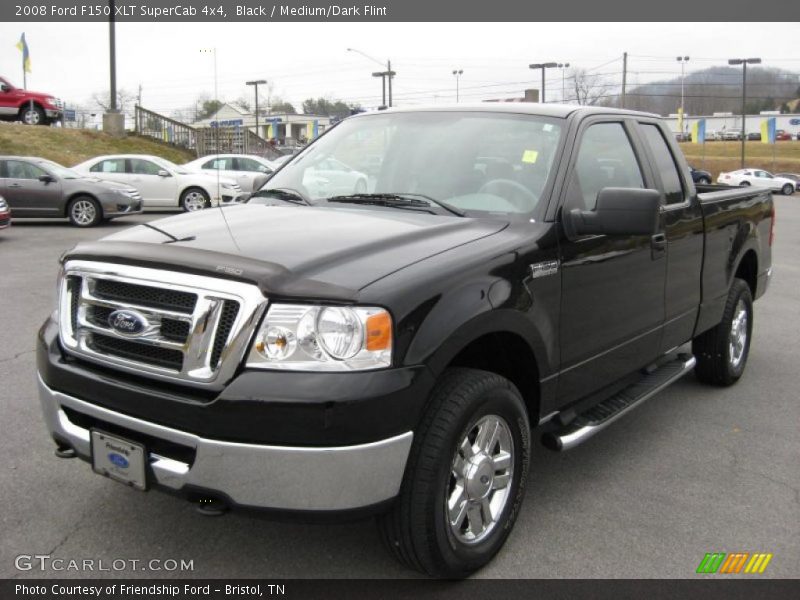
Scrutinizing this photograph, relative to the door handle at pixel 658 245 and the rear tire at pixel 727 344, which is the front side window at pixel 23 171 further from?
the door handle at pixel 658 245

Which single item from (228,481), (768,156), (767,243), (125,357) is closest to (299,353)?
(228,481)

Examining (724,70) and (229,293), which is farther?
(724,70)

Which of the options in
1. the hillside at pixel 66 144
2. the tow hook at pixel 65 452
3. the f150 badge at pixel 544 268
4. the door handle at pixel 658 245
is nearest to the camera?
the tow hook at pixel 65 452

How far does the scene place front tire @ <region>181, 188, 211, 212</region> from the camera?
19984mm

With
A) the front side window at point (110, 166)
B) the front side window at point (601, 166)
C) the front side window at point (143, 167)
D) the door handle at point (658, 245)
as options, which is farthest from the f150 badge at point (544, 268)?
the front side window at point (110, 166)

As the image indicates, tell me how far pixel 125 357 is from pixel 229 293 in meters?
0.56

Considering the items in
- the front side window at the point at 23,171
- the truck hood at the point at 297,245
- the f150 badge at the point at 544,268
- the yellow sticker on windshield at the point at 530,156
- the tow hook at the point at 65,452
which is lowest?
the tow hook at the point at 65,452

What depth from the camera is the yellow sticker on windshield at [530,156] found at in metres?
3.86

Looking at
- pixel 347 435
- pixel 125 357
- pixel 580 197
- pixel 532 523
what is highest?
pixel 580 197

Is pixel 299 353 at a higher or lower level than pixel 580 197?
lower

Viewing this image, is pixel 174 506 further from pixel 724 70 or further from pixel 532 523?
pixel 724 70

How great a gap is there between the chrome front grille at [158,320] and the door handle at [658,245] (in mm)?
2513

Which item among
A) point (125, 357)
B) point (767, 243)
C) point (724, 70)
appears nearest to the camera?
point (125, 357)

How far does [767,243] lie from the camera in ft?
21.1
